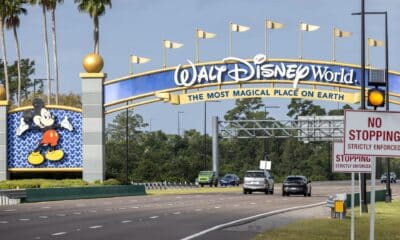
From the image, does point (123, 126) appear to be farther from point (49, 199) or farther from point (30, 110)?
point (49, 199)

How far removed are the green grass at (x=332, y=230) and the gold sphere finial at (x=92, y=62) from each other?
30927 millimetres

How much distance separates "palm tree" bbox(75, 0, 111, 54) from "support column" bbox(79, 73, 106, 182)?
8.35 m

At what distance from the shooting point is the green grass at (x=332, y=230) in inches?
899

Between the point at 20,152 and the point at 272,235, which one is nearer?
the point at 272,235

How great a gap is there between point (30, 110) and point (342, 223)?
119ft

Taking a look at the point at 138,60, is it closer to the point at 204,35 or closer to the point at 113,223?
the point at 204,35

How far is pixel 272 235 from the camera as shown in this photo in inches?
909

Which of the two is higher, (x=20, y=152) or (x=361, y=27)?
(x=361, y=27)

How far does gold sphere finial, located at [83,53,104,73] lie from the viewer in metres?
58.3

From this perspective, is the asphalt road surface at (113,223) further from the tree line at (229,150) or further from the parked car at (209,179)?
the tree line at (229,150)

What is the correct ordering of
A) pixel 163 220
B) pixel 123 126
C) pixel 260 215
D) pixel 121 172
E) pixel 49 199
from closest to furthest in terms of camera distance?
pixel 163 220 → pixel 260 215 → pixel 49 199 → pixel 121 172 → pixel 123 126

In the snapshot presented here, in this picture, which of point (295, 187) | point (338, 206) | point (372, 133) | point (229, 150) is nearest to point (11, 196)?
point (295, 187)

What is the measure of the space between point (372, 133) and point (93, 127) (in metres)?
45.1

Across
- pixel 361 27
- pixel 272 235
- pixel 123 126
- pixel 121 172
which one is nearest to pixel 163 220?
pixel 272 235
